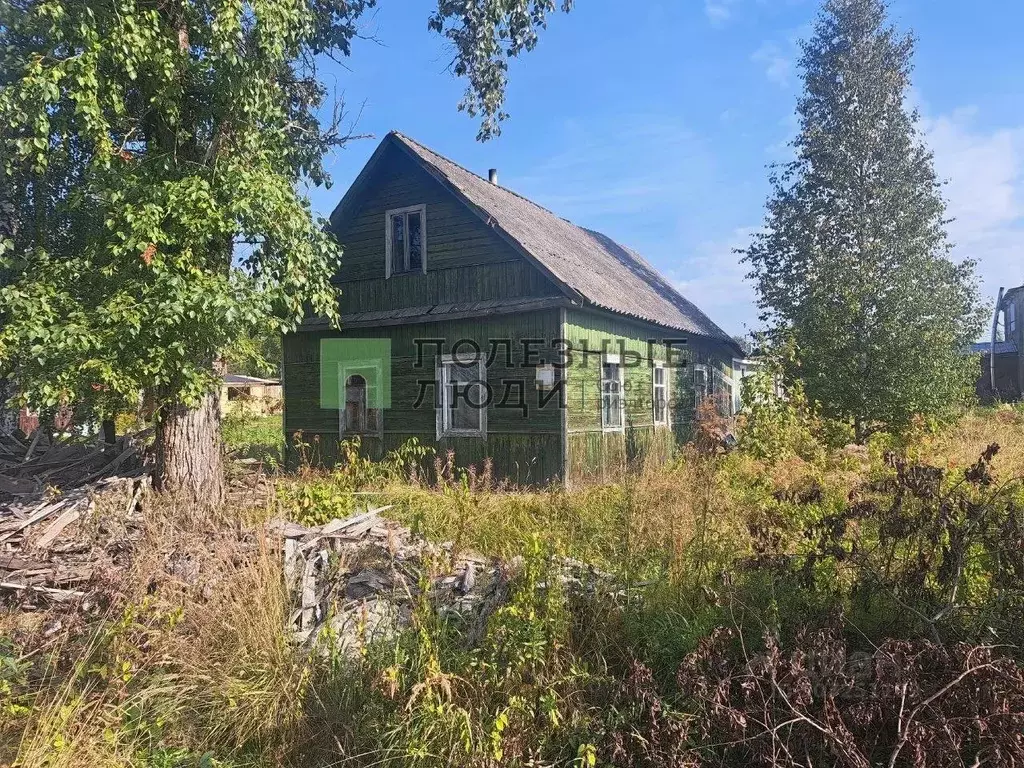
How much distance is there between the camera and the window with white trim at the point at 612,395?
1178cm

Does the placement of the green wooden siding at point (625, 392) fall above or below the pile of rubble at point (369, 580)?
above

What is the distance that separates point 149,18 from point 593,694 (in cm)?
761

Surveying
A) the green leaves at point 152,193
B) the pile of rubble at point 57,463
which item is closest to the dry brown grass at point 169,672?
the green leaves at point 152,193

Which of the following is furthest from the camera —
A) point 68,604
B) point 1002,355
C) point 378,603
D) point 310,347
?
point 1002,355

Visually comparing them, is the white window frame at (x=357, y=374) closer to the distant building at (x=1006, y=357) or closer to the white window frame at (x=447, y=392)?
the white window frame at (x=447, y=392)

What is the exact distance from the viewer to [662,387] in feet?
47.4

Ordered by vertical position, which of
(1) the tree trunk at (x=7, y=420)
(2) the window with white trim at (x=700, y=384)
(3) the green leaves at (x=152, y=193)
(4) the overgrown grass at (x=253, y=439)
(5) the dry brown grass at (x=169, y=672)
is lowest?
(5) the dry brown grass at (x=169, y=672)

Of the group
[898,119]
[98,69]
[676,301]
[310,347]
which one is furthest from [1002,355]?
[98,69]

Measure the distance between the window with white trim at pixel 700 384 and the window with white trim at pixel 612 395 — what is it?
4.18 metres

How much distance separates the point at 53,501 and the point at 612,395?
8.75 m

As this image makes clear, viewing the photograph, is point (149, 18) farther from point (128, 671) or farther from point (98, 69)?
point (128, 671)

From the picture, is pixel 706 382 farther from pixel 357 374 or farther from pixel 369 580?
pixel 369 580

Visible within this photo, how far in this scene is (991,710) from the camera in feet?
9.09

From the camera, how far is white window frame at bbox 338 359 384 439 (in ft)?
39.8
